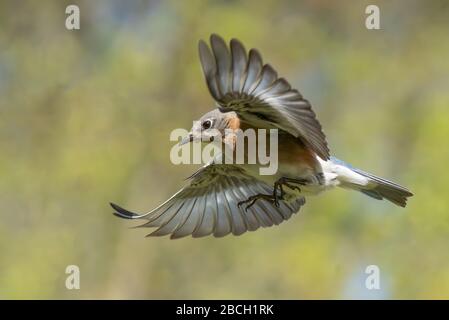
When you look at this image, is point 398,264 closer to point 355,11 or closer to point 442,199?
point 442,199

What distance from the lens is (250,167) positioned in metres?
4.50

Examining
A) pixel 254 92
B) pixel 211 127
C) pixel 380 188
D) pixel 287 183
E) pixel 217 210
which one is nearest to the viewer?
pixel 254 92

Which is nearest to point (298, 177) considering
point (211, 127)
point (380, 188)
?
point (211, 127)

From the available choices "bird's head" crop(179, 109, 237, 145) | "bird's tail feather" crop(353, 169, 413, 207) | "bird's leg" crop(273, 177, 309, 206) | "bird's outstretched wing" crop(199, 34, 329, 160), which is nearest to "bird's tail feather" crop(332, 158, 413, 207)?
"bird's tail feather" crop(353, 169, 413, 207)

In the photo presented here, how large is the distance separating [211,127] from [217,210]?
985 millimetres

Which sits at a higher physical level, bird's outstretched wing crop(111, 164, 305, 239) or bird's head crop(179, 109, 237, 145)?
bird's head crop(179, 109, 237, 145)

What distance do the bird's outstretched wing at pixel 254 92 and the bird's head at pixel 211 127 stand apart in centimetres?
16

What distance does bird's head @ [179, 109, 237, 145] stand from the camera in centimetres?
438

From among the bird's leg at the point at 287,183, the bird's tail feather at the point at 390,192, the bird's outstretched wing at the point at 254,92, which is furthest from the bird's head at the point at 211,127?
the bird's tail feather at the point at 390,192

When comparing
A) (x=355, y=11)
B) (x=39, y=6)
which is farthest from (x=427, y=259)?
(x=39, y=6)

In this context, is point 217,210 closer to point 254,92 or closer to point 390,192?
point 390,192

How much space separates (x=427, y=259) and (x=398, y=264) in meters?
0.24

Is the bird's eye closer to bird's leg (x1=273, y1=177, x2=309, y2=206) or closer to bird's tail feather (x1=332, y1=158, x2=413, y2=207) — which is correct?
bird's leg (x1=273, y1=177, x2=309, y2=206)

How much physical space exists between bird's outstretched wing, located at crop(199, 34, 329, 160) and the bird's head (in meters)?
0.16
